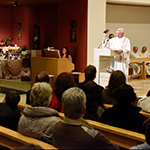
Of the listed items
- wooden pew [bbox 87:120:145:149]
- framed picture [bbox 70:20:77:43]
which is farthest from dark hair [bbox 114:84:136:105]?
framed picture [bbox 70:20:77:43]

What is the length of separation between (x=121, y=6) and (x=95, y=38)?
9.16 ft

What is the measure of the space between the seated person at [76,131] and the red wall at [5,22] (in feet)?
30.7

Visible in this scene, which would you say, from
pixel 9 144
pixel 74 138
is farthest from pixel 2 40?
pixel 74 138

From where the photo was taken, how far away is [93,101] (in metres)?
3.04

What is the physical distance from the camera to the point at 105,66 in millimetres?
6969

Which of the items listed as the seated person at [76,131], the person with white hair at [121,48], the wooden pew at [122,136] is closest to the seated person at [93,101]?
the wooden pew at [122,136]

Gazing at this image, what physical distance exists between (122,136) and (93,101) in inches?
21.7

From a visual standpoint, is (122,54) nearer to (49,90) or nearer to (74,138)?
(49,90)

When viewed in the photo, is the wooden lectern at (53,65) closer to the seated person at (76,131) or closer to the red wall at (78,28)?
the red wall at (78,28)

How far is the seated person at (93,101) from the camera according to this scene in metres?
3.03

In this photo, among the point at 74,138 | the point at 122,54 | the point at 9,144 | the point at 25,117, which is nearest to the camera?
the point at 74,138

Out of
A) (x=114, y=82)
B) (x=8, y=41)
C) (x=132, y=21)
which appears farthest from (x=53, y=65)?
(x=132, y=21)

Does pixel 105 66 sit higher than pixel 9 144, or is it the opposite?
pixel 105 66

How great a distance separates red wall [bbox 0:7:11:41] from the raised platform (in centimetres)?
303
